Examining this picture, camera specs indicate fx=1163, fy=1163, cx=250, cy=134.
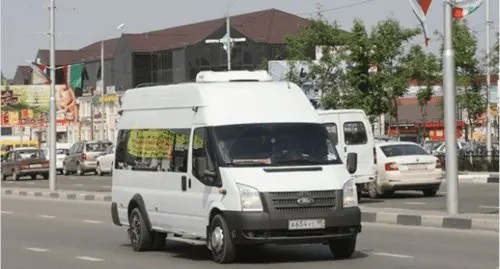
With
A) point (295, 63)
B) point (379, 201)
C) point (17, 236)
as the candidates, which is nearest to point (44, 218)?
point (17, 236)

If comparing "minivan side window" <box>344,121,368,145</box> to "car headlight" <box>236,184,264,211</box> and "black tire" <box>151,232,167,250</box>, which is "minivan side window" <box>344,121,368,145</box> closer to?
"black tire" <box>151,232,167,250</box>

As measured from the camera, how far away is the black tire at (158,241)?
53.8 feet

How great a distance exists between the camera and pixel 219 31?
93.3 m

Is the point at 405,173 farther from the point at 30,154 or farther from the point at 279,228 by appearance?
the point at 30,154

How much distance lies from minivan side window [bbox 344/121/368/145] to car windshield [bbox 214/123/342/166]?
40.8 feet

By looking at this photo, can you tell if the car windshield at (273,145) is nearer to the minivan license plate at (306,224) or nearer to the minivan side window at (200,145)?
the minivan side window at (200,145)

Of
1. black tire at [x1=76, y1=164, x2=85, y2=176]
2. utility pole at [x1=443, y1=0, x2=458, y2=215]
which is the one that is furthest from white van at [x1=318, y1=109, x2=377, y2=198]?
black tire at [x1=76, y1=164, x2=85, y2=176]

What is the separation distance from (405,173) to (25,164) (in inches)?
1244

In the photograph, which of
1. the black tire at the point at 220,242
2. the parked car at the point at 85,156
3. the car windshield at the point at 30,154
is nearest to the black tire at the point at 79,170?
the parked car at the point at 85,156

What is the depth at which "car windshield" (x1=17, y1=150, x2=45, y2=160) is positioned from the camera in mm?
57281

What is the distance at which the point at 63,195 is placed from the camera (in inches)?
1420

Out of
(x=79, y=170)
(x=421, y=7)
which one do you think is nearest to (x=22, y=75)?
(x=79, y=170)

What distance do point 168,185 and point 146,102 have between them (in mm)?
1694

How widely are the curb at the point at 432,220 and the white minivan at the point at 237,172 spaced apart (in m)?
4.20
